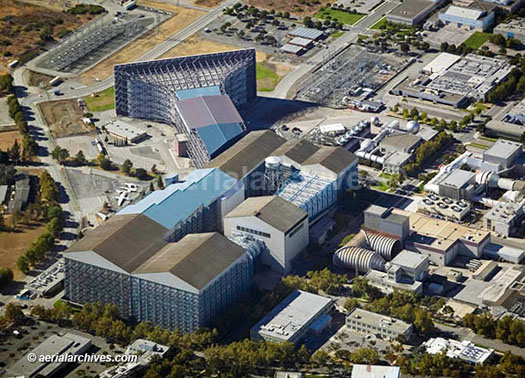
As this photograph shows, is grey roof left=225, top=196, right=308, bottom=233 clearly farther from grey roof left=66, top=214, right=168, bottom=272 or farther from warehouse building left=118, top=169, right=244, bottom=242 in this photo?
grey roof left=66, top=214, right=168, bottom=272

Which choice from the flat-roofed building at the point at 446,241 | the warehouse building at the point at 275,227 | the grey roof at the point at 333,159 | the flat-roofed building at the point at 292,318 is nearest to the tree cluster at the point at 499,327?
the flat-roofed building at the point at 446,241

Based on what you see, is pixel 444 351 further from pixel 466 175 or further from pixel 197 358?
pixel 466 175

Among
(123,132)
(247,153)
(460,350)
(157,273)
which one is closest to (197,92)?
(123,132)

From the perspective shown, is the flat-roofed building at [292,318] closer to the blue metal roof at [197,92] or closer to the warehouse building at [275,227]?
the warehouse building at [275,227]

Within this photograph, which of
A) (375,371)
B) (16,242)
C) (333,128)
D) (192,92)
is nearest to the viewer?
(375,371)

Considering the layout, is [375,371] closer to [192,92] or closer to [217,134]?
[217,134]

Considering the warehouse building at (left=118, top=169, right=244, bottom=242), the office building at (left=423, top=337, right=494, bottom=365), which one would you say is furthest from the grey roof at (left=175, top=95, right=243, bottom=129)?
the office building at (left=423, top=337, right=494, bottom=365)
